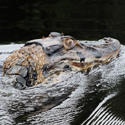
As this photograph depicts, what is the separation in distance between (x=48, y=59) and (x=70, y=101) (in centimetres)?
80

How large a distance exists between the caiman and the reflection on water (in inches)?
4.8

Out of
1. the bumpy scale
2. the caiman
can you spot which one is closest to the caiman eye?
the caiman

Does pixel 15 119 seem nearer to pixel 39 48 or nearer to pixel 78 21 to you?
pixel 39 48

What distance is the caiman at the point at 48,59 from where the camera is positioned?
449 cm

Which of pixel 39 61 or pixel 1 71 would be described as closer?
pixel 39 61

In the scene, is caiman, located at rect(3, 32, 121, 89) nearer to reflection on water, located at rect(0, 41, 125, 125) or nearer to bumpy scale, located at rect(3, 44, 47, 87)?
bumpy scale, located at rect(3, 44, 47, 87)

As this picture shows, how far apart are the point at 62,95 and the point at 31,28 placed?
11.1 feet

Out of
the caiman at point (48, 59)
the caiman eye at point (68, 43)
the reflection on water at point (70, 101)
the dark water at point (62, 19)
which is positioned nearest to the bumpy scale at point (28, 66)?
the caiman at point (48, 59)

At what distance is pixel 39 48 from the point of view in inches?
184

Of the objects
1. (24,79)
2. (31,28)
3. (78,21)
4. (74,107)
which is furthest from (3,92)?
(78,21)

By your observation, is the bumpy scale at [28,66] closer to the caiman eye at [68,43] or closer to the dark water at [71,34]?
the dark water at [71,34]

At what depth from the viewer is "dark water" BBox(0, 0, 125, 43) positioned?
7090 mm

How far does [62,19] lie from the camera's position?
7980 millimetres

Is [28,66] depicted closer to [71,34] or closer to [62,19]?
[71,34]
